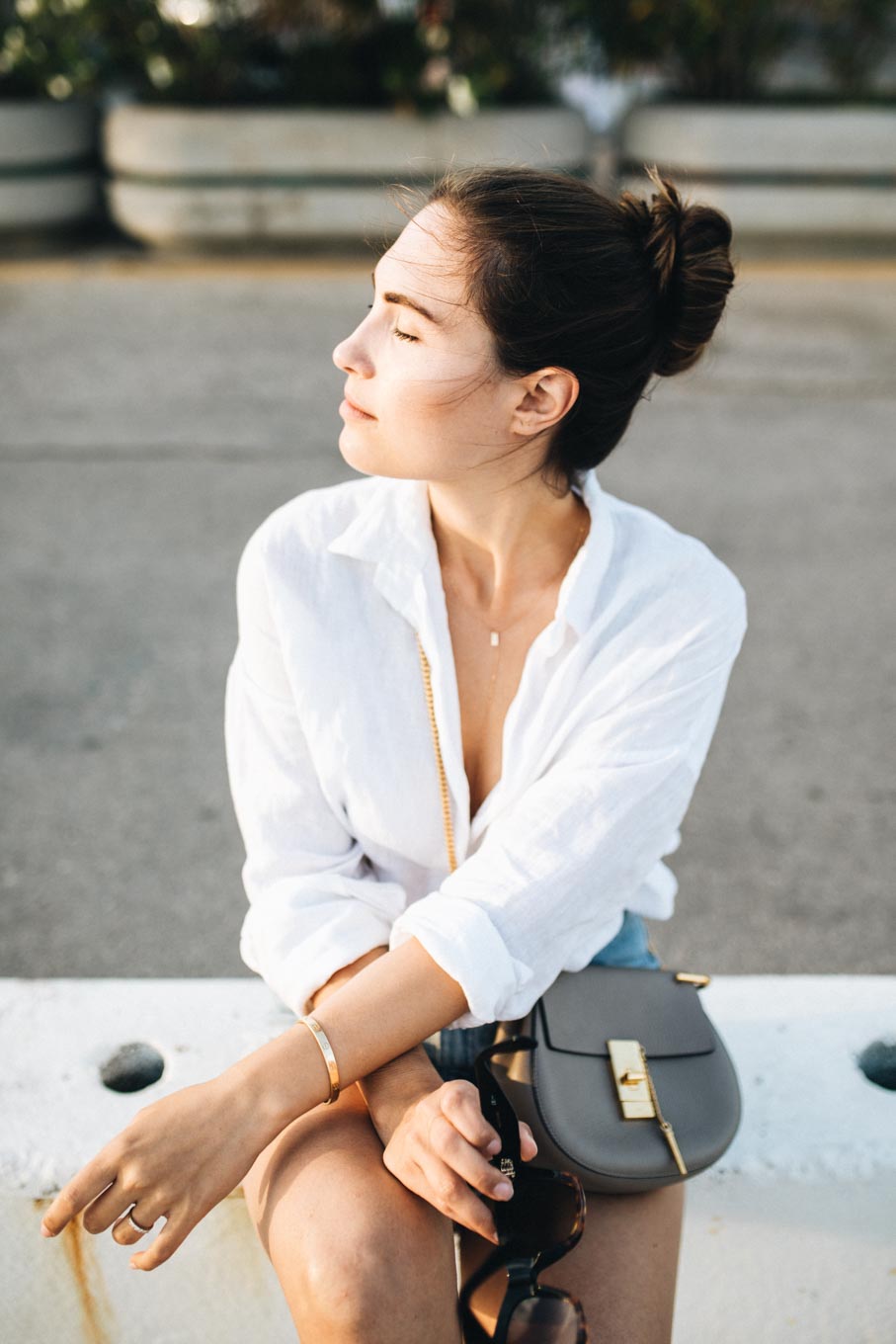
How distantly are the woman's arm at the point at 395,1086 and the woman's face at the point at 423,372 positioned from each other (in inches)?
27.1

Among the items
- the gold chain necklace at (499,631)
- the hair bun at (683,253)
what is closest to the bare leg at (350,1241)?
the gold chain necklace at (499,631)

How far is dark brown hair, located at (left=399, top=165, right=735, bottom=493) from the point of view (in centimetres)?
154

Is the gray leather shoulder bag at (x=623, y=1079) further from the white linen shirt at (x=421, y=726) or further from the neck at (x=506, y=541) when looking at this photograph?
the neck at (x=506, y=541)

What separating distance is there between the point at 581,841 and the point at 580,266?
2.36 feet

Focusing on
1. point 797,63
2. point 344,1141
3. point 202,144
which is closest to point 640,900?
point 344,1141

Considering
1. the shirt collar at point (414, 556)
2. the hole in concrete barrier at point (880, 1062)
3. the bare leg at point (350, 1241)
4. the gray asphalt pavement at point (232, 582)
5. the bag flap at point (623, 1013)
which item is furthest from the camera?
the gray asphalt pavement at point (232, 582)

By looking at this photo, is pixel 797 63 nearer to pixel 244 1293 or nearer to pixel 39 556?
pixel 39 556

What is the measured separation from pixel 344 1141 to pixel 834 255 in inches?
286

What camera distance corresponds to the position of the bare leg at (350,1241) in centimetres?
128

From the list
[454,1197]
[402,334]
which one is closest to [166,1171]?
[454,1197]

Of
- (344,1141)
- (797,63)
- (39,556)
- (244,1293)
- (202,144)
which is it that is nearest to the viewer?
(344,1141)

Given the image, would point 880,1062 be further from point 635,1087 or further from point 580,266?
point 580,266

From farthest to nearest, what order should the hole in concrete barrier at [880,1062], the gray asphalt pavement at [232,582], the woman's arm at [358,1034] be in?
the gray asphalt pavement at [232,582], the hole in concrete barrier at [880,1062], the woman's arm at [358,1034]

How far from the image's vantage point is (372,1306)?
1276 millimetres
